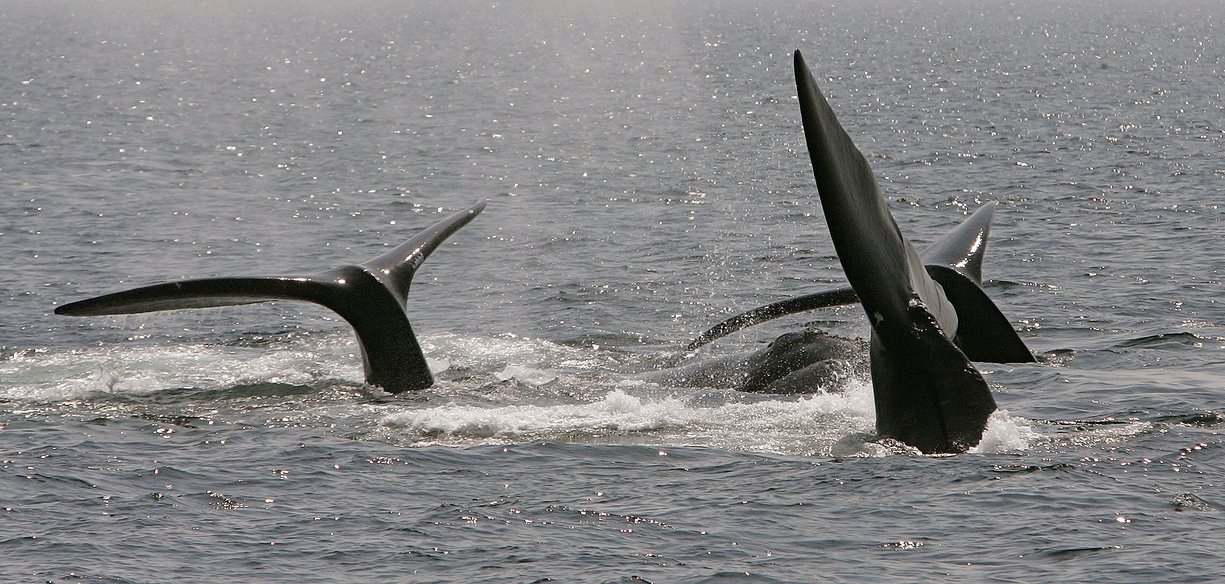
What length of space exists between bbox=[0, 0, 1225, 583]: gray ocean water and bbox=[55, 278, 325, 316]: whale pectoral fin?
109 cm

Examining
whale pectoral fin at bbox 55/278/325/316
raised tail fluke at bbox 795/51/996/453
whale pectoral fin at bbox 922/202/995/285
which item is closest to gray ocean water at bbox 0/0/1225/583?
raised tail fluke at bbox 795/51/996/453

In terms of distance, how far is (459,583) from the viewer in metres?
10.9

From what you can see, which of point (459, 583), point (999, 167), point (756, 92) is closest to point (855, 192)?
point (459, 583)

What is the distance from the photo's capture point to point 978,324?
640 inches

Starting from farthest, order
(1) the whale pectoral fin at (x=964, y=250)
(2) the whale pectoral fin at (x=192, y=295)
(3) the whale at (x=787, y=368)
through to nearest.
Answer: (1) the whale pectoral fin at (x=964, y=250)
(3) the whale at (x=787, y=368)
(2) the whale pectoral fin at (x=192, y=295)

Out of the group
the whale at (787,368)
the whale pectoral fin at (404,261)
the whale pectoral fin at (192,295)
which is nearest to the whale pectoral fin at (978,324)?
the whale at (787,368)

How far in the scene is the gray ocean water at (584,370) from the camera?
11688mm

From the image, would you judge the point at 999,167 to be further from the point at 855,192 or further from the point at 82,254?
the point at 855,192

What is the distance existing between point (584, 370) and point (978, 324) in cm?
414

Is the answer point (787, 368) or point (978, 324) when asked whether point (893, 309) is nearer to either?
point (787, 368)

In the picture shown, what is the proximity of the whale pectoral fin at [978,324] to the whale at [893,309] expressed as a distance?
2.41m

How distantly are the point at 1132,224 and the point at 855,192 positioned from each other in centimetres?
1957

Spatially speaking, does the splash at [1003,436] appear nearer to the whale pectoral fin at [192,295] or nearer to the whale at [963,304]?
the whale at [963,304]

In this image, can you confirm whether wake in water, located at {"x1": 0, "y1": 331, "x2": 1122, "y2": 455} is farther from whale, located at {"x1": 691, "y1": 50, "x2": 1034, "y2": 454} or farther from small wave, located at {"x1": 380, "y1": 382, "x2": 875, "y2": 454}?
whale, located at {"x1": 691, "y1": 50, "x2": 1034, "y2": 454}
